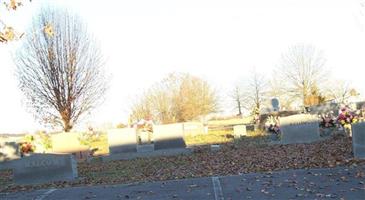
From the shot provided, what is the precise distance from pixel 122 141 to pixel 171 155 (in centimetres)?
278

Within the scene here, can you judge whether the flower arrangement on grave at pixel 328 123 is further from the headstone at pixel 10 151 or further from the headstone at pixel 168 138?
the headstone at pixel 10 151

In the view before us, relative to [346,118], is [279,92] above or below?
above

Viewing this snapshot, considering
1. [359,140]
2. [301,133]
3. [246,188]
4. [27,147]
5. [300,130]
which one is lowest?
[246,188]

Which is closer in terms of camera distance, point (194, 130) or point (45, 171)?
point (45, 171)

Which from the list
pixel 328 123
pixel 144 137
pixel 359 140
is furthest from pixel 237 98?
pixel 359 140

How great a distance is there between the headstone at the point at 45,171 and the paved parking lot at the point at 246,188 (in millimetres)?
1819

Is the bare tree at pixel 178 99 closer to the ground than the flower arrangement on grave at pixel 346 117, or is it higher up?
higher up

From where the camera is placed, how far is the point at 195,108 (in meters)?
47.9

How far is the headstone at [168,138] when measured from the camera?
19.2 m

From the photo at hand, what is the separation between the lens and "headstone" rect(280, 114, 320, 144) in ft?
59.3

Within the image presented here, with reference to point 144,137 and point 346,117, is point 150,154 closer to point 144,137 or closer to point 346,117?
point 144,137

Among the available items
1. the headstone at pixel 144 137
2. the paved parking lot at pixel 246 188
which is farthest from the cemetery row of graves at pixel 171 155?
the headstone at pixel 144 137

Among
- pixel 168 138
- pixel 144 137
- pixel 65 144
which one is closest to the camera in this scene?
pixel 168 138

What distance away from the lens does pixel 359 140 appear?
11320 millimetres
